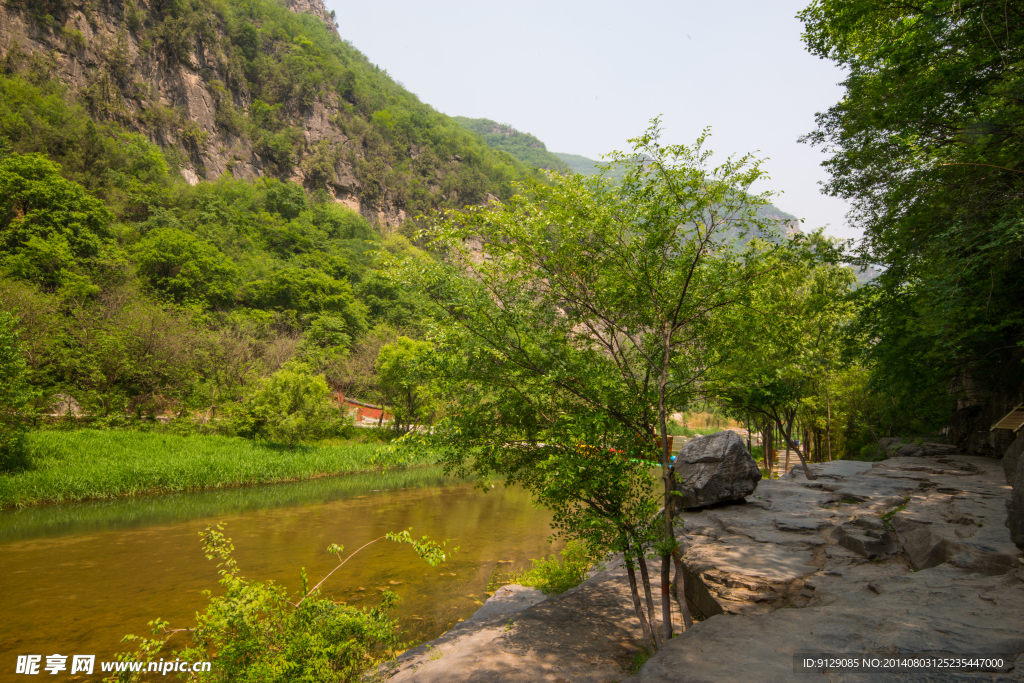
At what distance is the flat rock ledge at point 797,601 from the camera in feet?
14.9

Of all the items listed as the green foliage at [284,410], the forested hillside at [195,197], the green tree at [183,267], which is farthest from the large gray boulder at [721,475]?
the green tree at [183,267]

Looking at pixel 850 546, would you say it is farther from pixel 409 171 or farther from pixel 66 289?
pixel 409 171

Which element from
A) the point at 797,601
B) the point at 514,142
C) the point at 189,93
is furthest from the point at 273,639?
the point at 514,142

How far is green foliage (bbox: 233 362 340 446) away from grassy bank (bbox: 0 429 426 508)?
85cm

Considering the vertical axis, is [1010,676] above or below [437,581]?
above

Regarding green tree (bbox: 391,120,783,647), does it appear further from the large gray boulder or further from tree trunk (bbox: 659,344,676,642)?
the large gray boulder

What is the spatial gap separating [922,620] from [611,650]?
12.5 feet

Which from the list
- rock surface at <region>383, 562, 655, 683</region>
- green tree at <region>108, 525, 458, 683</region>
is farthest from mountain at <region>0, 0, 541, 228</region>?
rock surface at <region>383, 562, 655, 683</region>

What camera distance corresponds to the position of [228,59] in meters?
78.2

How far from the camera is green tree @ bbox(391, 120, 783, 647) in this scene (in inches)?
236

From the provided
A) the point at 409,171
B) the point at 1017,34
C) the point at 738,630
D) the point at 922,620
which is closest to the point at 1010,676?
the point at 922,620

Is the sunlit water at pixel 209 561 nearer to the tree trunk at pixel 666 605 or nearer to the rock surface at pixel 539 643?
the rock surface at pixel 539 643

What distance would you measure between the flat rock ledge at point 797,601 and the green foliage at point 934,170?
3594 mm

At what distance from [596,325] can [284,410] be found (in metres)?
24.2
